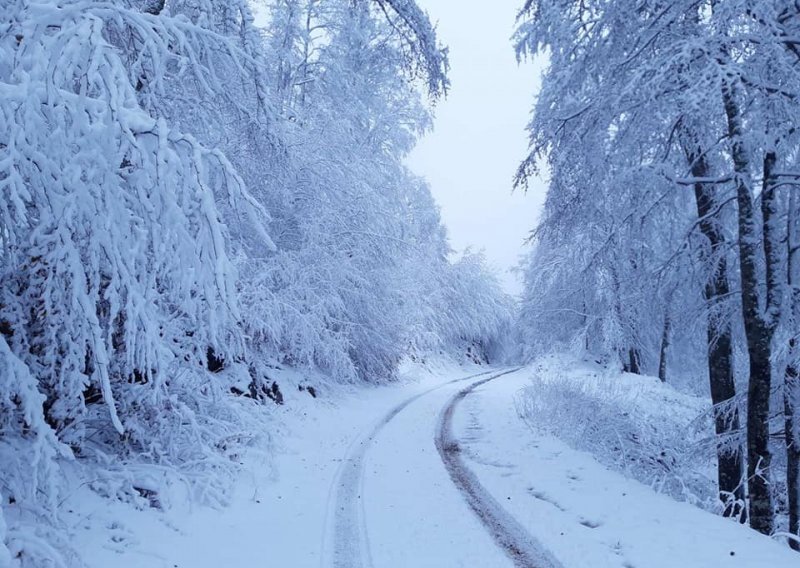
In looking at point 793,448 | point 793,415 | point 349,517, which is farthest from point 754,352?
point 349,517

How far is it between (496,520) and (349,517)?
186cm

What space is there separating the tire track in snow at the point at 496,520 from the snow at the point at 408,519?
0.34 ft

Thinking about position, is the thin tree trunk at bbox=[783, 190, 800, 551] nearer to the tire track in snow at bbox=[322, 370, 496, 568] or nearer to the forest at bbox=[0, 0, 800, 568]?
the forest at bbox=[0, 0, 800, 568]

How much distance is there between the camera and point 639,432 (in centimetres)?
1139

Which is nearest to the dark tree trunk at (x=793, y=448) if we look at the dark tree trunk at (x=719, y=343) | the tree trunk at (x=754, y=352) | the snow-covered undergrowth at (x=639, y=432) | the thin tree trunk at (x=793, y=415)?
the thin tree trunk at (x=793, y=415)

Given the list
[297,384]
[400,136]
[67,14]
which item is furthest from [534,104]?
[400,136]

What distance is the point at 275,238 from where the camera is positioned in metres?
16.2

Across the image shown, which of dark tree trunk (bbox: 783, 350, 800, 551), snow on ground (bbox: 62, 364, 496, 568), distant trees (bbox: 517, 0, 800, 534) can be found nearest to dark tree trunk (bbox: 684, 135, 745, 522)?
distant trees (bbox: 517, 0, 800, 534)

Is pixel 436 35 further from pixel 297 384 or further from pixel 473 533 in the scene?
pixel 297 384

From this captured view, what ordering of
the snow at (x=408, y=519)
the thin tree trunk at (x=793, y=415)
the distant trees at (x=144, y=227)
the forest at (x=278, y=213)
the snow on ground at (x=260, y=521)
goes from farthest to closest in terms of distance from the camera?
1. the thin tree trunk at (x=793, y=415)
2. the snow at (x=408, y=519)
3. the snow on ground at (x=260, y=521)
4. the forest at (x=278, y=213)
5. the distant trees at (x=144, y=227)

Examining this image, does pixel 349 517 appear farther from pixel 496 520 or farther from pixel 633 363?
pixel 633 363

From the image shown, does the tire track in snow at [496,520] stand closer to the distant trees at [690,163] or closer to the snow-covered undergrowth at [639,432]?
the snow-covered undergrowth at [639,432]

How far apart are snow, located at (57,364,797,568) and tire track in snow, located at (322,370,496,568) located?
0.09 ft

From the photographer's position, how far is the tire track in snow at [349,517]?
5.30 metres
